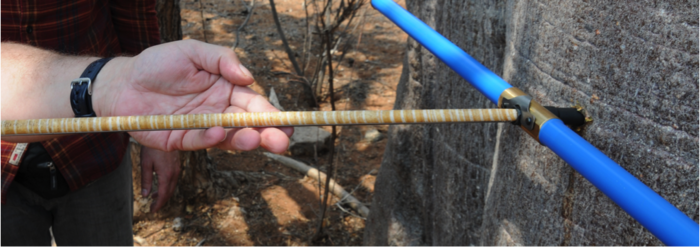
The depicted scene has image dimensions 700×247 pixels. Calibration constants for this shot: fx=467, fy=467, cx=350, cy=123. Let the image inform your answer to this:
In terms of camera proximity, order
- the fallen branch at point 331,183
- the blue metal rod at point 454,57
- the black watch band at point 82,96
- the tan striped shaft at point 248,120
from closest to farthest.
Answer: the tan striped shaft at point 248,120
the blue metal rod at point 454,57
the black watch band at point 82,96
the fallen branch at point 331,183

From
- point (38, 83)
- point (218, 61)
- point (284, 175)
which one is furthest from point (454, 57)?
point (284, 175)

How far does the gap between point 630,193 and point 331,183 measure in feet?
9.77

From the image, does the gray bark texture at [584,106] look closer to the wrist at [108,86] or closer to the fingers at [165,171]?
the wrist at [108,86]

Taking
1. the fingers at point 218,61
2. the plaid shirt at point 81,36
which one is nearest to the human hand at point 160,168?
the plaid shirt at point 81,36

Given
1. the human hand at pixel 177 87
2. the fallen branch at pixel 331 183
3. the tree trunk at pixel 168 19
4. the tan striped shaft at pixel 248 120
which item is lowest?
the fallen branch at pixel 331 183

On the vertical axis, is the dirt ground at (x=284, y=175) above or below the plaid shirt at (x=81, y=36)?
below

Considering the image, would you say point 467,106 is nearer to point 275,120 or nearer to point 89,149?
point 275,120

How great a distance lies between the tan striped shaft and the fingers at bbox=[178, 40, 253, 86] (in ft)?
1.04

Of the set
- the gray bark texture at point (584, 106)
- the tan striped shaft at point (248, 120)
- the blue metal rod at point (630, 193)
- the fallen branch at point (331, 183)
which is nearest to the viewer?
the blue metal rod at point (630, 193)

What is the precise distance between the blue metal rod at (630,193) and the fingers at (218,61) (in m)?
0.83

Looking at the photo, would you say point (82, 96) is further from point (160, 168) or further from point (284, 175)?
point (284, 175)

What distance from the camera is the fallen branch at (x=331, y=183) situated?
336cm

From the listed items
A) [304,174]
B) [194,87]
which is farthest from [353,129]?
[194,87]

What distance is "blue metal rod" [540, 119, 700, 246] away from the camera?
0.64 m
